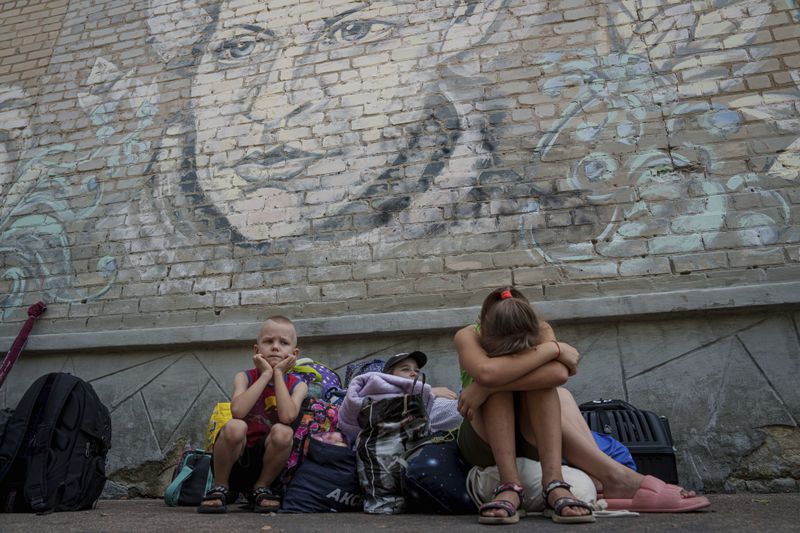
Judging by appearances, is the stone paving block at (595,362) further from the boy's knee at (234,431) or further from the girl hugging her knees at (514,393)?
the boy's knee at (234,431)

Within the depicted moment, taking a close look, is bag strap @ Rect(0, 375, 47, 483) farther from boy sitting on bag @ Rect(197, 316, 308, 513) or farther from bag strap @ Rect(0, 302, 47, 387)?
bag strap @ Rect(0, 302, 47, 387)

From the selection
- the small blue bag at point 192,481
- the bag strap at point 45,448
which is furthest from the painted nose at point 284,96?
the small blue bag at point 192,481

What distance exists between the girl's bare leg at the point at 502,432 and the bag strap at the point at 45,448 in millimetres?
2050

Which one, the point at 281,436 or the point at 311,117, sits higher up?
the point at 311,117

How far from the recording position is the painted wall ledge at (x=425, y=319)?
130 inches

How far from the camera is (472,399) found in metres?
2.18

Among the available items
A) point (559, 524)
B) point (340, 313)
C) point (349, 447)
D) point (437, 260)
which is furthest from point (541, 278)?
point (559, 524)

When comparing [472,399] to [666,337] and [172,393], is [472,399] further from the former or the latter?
[172,393]

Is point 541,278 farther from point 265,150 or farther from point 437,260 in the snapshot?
point 265,150

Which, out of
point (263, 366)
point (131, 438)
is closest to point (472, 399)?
point (263, 366)

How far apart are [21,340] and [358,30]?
3419mm

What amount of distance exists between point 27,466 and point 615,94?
402 centimetres

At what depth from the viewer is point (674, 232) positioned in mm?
3586

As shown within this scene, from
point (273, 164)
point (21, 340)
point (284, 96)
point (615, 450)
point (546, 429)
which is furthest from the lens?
point (284, 96)
